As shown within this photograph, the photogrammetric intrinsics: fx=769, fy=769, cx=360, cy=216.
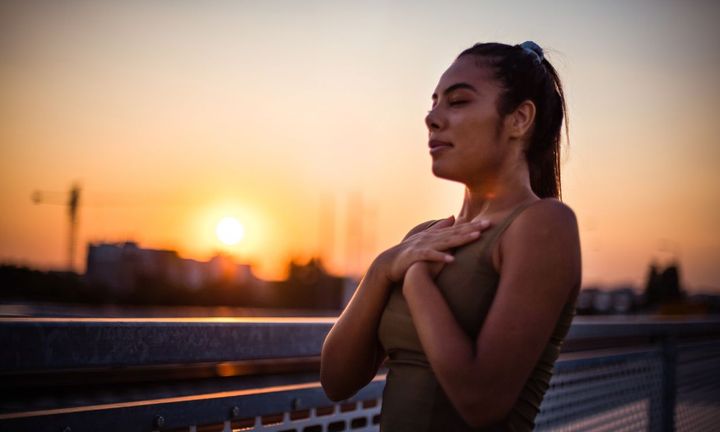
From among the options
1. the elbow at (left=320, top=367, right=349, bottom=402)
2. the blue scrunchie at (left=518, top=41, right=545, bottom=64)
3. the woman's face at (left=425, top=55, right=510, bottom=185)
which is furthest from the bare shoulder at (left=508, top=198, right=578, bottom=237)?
the elbow at (left=320, top=367, right=349, bottom=402)

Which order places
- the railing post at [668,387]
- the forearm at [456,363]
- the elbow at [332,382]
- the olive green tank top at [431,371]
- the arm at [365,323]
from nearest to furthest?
the forearm at [456,363] → the olive green tank top at [431,371] → the arm at [365,323] → the elbow at [332,382] → the railing post at [668,387]

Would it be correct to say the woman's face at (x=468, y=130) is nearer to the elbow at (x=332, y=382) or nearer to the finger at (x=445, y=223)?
the finger at (x=445, y=223)

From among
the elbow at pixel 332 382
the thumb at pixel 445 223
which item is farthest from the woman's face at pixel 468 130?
the elbow at pixel 332 382

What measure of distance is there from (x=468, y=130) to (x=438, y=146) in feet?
0.28

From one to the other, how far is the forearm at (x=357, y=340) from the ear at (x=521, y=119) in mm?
486

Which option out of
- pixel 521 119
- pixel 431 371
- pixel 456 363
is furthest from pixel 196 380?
pixel 521 119

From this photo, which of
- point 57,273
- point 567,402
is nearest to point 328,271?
point 57,273

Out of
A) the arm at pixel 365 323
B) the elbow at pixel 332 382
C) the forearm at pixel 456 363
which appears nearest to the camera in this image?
the forearm at pixel 456 363

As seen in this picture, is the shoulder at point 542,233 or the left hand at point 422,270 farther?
the left hand at point 422,270

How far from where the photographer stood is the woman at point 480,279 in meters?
1.67

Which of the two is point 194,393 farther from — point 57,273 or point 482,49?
point 57,273

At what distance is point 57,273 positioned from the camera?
62.0 m

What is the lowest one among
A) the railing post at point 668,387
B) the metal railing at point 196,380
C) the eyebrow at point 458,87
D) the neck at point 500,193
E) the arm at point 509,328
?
the railing post at point 668,387

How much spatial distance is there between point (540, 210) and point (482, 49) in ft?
1.76
